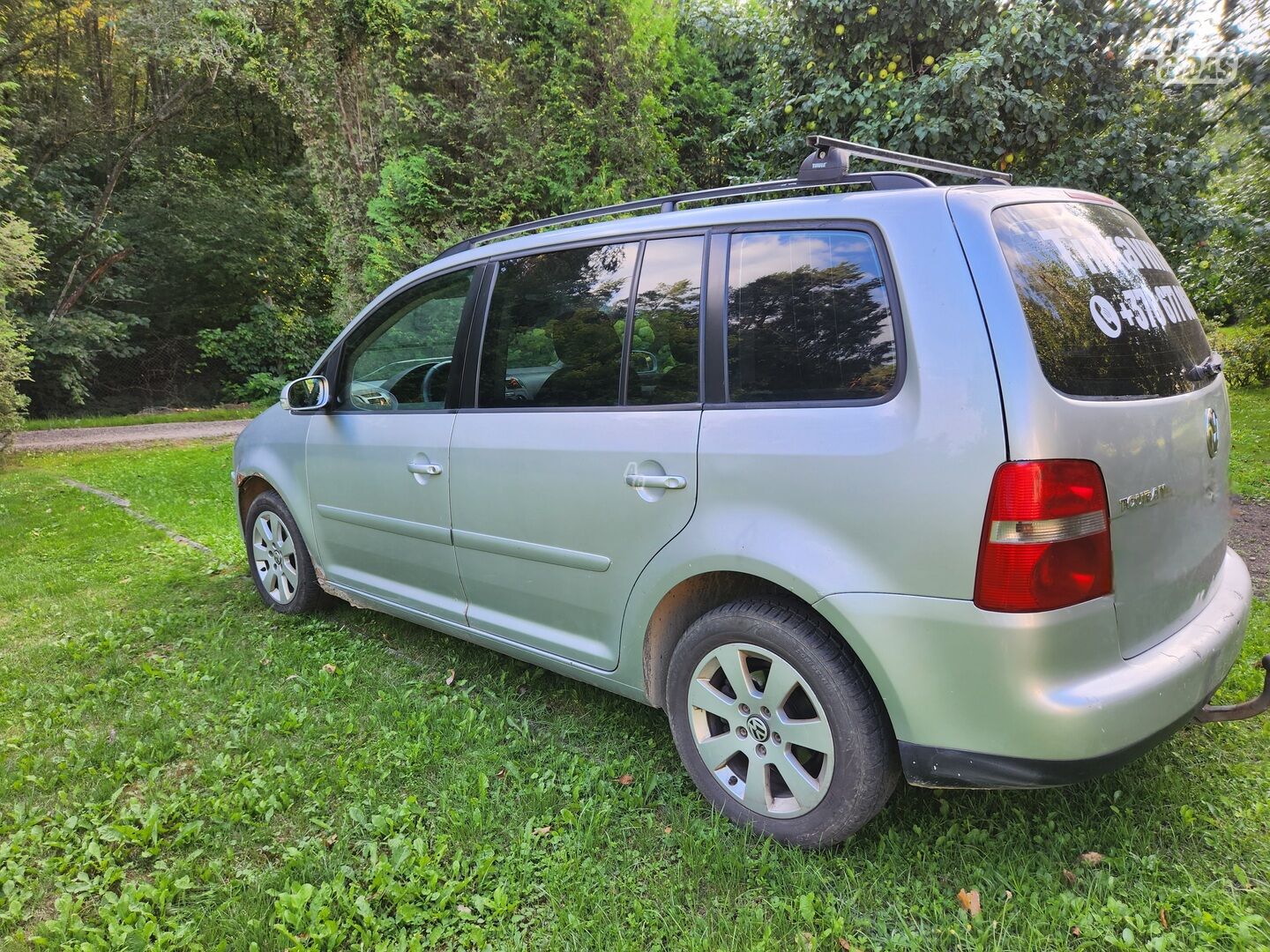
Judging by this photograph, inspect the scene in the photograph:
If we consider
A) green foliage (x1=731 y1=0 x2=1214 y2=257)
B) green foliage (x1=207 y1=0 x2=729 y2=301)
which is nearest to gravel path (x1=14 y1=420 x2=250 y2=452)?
green foliage (x1=207 y1=0 x2=729 y2=301)

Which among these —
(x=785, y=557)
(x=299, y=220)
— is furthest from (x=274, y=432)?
(x=299, y=220)

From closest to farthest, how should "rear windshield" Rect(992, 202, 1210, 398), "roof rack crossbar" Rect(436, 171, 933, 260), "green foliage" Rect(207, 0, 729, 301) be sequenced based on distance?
"rear windshield" Rect(992, 202, 1210, 398)
"roof rack crossbar" Rect(436, 171, 933, 260)
"green foliage" Rect(207, 0, 729, 301)

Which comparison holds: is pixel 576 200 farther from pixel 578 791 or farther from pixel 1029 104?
pixel 578 791

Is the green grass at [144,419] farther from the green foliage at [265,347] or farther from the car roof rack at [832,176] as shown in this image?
the car roof rack at [832,176]

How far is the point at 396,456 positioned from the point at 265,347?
17592 mm

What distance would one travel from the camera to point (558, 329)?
9.51 ft

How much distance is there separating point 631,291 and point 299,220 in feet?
63.2

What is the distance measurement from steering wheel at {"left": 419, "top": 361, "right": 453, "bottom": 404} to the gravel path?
11397mm

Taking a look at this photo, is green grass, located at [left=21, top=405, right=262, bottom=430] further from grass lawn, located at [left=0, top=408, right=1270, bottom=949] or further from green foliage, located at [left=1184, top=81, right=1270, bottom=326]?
green foliage, located at [left=1184, top=81, right=1270, bottom=326]

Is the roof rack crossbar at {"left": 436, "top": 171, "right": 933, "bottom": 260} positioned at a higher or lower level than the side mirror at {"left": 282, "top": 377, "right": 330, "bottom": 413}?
higher

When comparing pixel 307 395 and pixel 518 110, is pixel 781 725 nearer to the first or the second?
pixel 307 395

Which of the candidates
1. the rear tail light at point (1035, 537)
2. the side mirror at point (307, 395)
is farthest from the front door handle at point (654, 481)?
the side mirror at point (307, 395)

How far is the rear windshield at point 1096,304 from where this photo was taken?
194cm

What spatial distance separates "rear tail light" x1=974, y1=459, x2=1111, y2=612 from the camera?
182cm
